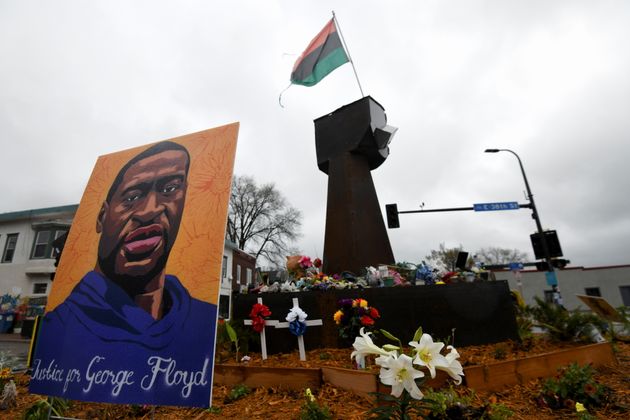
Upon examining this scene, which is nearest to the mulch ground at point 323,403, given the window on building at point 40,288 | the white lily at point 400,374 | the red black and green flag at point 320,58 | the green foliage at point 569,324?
the green foliage at point 569,324

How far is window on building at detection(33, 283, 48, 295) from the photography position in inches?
733

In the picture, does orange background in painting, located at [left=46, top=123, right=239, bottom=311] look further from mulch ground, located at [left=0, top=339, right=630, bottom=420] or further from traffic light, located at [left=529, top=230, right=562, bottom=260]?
traffic light, located at [left=529, top=230, right=562, bottom=260]

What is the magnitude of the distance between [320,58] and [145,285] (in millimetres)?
9121

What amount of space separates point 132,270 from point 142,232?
1.13 ft

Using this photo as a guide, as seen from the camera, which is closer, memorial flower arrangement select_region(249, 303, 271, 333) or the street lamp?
memorial flower arrangement select_region(249, 303, 271, 333)

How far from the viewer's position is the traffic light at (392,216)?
12.2 meters

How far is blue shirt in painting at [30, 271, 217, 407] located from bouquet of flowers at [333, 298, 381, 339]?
234 centimetres

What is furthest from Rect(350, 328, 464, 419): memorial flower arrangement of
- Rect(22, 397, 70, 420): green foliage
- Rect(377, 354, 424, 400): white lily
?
Rect(22, 397, 70, 420): green foliage

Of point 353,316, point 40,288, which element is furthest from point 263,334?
point 40,288

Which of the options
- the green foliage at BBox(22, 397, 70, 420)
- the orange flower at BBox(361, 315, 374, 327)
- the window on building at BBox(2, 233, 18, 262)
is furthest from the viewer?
the window on building at BBox(2, 233, 18, 262)

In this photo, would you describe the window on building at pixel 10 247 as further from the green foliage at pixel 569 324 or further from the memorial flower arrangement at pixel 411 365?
the green foliage at pixel 569 324

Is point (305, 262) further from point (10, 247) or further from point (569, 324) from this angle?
point (10, 247)

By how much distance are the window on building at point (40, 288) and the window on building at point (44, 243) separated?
172cm

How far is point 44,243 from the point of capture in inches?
766
